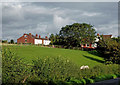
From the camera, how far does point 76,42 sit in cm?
6631

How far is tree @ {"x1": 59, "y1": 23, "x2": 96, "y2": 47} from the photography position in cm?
6691

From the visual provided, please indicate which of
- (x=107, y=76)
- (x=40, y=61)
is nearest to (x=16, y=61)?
(x=40, y=61)

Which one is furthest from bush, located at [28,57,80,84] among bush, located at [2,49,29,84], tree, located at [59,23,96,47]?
tree, located at [59,23,96,47]

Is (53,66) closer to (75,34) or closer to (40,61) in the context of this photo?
(40,61)

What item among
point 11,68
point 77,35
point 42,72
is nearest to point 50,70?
point 42,72

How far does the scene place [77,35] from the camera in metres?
67.2

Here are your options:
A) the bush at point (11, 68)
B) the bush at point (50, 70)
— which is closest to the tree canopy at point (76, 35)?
the bush at point (50, 70)

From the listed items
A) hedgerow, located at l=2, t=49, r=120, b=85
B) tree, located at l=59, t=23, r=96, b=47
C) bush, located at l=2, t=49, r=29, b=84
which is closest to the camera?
bush, located at l=2, t=49, r=29, b=84

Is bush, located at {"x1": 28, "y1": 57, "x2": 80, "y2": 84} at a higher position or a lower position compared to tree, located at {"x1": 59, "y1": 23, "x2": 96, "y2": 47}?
lower

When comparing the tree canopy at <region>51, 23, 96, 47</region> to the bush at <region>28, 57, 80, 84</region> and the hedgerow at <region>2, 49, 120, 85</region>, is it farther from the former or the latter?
the bush at <region>28, 57, 80, 84</region>

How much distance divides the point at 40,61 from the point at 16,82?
104 inches

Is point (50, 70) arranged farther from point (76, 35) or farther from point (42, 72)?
point (76, 35)

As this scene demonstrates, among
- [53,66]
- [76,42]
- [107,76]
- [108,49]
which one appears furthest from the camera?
[76,42]

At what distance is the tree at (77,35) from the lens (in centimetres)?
6691
